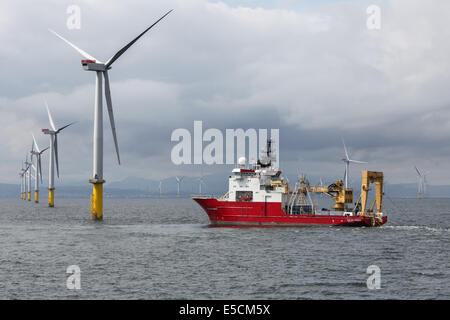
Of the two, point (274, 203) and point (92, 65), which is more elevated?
point (92, 65)

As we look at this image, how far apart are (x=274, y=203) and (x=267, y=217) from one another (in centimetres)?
204

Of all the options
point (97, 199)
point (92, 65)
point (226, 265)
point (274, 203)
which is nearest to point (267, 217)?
point (274, 203)

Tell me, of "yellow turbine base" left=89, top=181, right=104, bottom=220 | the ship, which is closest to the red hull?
the ship

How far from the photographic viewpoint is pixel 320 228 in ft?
210

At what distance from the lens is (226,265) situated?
123ft

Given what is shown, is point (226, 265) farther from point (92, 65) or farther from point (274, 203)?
point (92, 65)

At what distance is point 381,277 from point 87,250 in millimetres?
26171

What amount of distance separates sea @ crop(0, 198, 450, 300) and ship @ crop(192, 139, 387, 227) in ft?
15.1

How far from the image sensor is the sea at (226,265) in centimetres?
2903

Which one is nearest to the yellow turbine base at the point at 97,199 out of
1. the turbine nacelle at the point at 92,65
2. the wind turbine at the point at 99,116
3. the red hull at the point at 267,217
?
the wind turbine at the point at 99,116

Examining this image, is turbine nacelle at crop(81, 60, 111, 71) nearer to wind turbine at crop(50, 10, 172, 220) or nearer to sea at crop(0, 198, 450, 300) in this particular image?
wind turbine at crop(50, 10, 172, 220)
